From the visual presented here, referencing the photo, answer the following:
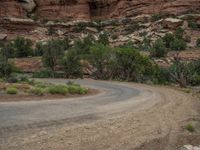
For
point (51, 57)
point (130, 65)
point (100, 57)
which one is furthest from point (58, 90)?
point (51, 57)

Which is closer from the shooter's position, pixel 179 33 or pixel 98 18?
pixel 179 33

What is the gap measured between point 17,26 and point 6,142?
10142 cm

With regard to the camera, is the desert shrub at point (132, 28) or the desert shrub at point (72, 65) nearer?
the desert shrub at point (72, 65)

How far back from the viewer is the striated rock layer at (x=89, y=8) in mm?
111944

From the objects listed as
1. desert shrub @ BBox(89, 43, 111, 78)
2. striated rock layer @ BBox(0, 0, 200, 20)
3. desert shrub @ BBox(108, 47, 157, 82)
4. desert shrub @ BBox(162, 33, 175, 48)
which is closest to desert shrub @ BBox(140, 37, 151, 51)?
desert shrub @ BBox(162, 33, 175, 48)

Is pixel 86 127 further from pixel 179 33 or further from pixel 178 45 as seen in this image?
pixel 179 33

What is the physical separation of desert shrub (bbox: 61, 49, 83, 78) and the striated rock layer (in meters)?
52.8

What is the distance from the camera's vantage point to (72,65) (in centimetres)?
6328

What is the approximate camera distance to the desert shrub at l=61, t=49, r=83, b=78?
62.1m

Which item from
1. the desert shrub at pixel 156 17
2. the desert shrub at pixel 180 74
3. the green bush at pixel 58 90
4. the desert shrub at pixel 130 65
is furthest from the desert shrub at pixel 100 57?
the desert shrub at pixel 156 17

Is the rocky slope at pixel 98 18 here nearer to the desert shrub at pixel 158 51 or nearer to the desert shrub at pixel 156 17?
the desert shrub at pixel 156 17

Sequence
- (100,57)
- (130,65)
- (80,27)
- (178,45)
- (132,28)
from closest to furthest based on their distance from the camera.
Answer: (130,65)
(100,57)
(178,45)
(132,28)
(80,27)

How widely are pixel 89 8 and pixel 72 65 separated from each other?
205 feet

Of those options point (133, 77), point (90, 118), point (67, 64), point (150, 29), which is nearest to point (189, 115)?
point (90, 118)
